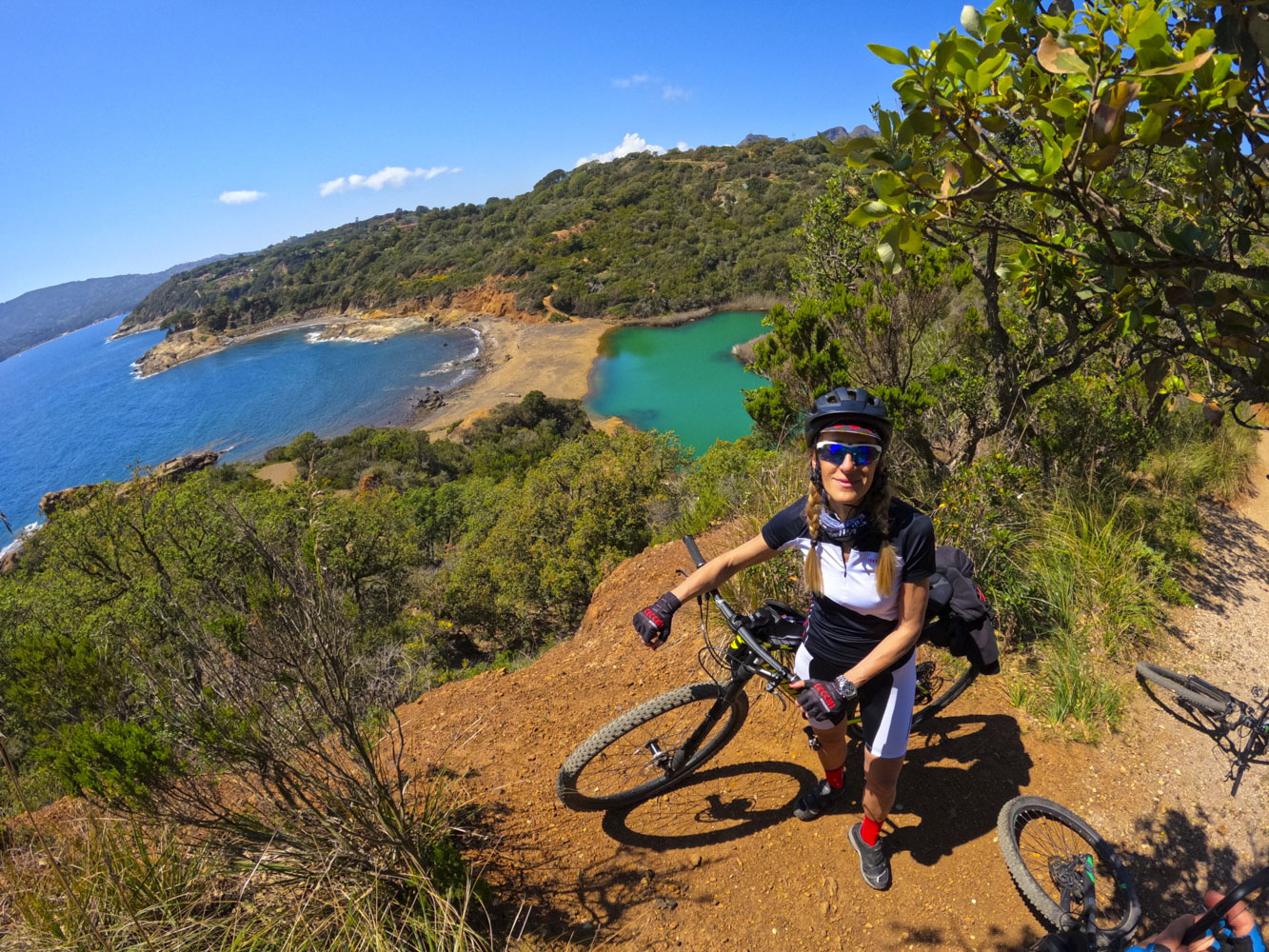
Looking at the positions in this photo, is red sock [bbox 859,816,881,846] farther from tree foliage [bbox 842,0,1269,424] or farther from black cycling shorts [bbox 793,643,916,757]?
tree foliage [bbox 842,0,1269,424]

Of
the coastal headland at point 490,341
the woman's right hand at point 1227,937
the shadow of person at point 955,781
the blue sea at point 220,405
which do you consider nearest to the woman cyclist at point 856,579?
the shadow of person at point 955,781

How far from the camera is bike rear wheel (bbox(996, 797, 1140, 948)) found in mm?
2391

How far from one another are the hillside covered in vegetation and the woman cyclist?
45.4 m

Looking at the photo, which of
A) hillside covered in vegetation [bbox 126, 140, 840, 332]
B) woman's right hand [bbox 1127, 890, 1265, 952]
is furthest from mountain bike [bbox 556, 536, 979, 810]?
hillside covered in vegetation [bbox 126, 140, 840, 332]

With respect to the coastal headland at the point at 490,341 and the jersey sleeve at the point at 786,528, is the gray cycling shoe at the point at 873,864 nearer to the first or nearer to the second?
the jersey sleeve at the point at 786,528

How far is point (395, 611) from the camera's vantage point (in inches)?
601

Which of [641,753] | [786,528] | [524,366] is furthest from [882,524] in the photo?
[524,366]

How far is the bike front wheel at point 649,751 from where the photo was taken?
2771mm

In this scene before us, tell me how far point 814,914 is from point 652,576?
333 centimetres

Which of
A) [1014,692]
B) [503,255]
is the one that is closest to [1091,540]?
[1014,692]

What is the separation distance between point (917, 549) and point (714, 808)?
1823 millimetres

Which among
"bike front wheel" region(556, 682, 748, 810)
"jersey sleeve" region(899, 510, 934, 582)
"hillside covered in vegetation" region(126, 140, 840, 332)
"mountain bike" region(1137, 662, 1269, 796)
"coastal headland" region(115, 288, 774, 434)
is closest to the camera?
"jersey sleeve" region(899, 510, 934, 582)

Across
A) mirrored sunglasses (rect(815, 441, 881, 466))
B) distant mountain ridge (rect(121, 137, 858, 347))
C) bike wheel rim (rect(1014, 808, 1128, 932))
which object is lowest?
bike wheel rim (rect(1014, 808, 1128, 932))

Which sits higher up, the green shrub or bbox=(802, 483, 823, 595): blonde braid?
bbox=(802, 483, 823, 595): blonde braid
